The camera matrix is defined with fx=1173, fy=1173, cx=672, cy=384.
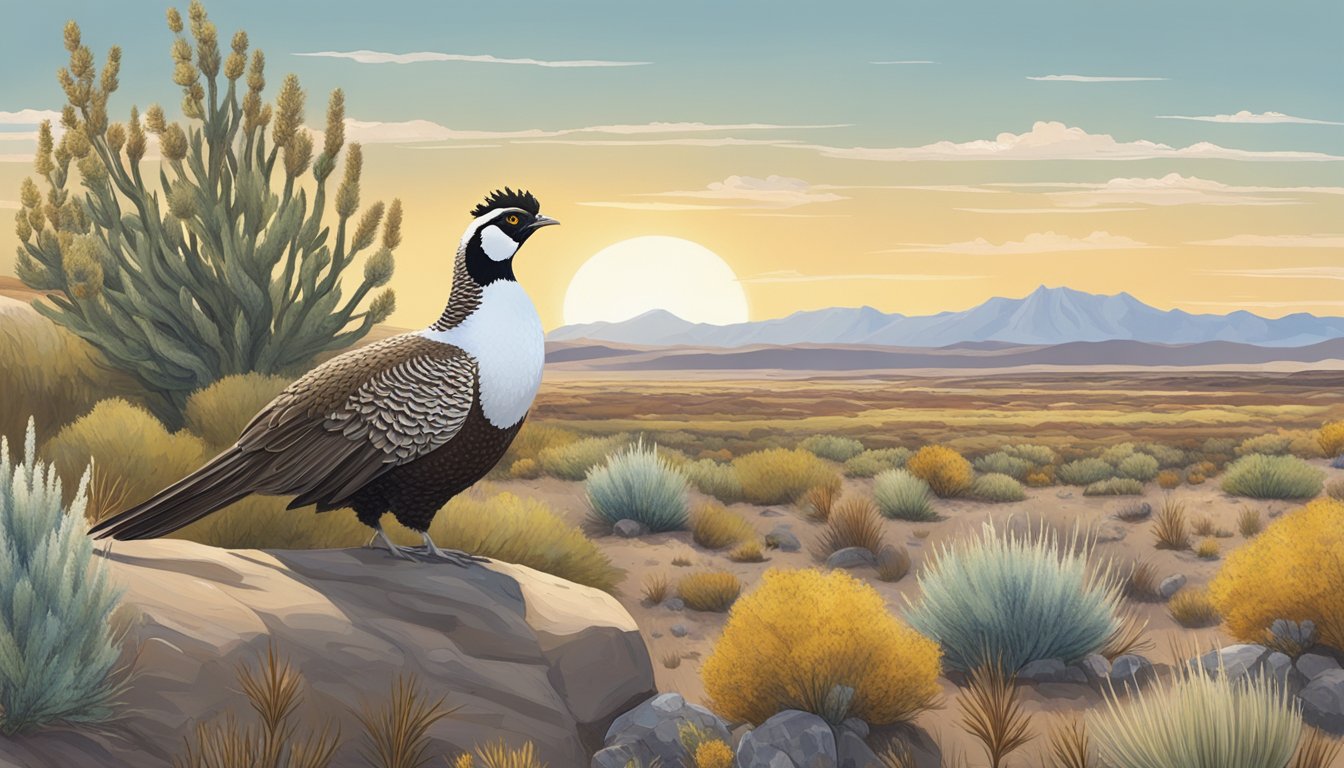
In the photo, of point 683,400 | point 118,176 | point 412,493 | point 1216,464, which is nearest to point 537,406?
point 683,400

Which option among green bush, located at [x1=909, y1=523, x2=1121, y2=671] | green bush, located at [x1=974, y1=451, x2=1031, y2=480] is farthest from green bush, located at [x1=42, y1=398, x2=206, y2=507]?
green bush, located at [x1=974, y1=451, x2=1031, y2=480]

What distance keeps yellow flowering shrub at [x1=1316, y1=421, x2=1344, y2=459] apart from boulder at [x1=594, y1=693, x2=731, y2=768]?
20368mm

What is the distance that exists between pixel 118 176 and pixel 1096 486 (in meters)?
14.4

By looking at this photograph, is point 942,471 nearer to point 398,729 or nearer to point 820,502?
point 820,502

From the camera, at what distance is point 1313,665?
748 centimetres

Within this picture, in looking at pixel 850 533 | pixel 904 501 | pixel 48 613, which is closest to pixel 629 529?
pixel 850 533

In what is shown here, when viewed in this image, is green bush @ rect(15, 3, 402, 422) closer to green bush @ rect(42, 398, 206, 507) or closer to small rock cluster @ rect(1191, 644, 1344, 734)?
green bush @ rect(42, 398, 206, 507)

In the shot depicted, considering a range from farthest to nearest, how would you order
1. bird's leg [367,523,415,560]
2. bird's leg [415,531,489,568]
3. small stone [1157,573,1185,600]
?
small stone [1157,573,1185,600]
bird's leg [415,531,489,568]
bird's leg [367,523,415,560]

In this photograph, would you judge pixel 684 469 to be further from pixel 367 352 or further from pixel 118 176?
pixel 367 352

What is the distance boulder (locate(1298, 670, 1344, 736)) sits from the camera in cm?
700

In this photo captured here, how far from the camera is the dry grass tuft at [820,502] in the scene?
14.5 meters

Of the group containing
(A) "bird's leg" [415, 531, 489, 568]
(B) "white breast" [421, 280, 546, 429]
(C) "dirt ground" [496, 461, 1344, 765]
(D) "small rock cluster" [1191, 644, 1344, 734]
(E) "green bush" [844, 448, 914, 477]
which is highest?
(B) "white breast" [421, 280, 546, 429]

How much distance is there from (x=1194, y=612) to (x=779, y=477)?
692cm

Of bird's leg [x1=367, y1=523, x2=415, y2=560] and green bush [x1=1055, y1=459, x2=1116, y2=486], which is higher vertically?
bird's leg [x1=367, y1=523, x2=415, y2=560]
